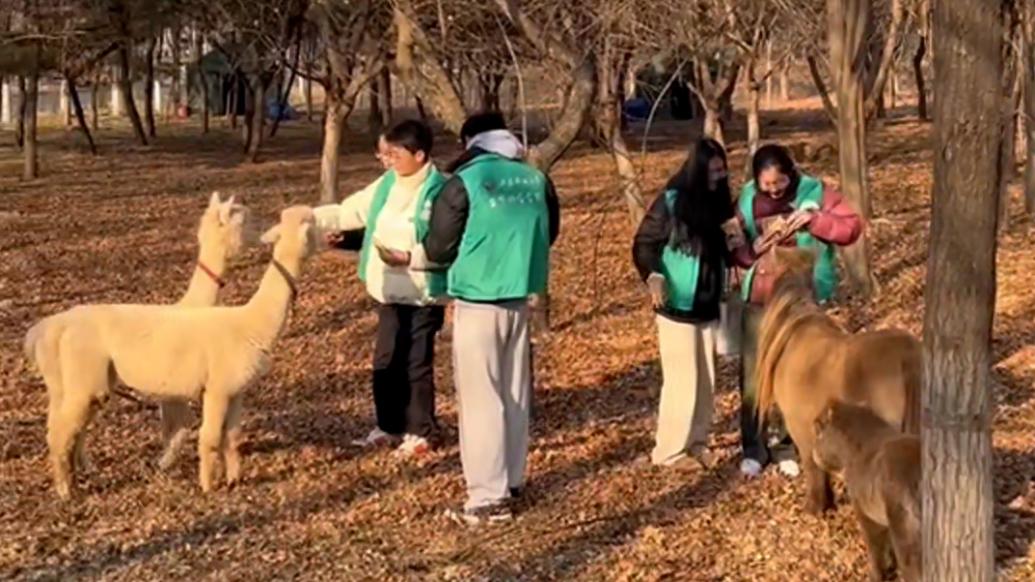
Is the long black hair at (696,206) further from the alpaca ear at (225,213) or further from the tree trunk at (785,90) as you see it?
the tree trunk at (785,90)

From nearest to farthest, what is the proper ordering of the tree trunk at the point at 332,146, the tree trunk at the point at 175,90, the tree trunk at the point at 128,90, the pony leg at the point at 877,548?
the pony leg at the point at 877,548 < the tree trunk at the point at 332,146 < the tree trunk at the point at 128,90 < the tree trunk at the point at 175,90

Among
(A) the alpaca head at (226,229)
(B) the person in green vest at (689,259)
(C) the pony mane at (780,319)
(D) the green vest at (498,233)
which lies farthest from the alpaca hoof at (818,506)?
(A) the alpaca head at (226,229)

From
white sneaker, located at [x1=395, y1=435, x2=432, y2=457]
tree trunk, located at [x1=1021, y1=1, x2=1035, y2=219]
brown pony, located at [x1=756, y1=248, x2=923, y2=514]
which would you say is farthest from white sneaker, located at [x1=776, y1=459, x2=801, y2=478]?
tree trunk, located at [x1=1021, y1=1, x2=1035, y2=219]

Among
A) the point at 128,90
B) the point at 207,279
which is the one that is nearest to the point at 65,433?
the point at 207,279

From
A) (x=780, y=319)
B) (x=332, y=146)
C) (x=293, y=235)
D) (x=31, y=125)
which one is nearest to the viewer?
(x=780, y=319)

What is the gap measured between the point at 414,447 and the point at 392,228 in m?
1.12

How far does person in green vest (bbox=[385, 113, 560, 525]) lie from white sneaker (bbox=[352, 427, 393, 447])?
1429 millimetres

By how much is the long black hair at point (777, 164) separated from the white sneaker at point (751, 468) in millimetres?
1288

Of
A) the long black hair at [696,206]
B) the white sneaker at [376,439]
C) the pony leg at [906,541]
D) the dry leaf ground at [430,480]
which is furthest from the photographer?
the white sneaker at [376,439]

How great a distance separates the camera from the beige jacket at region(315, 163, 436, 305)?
7266 millimetres

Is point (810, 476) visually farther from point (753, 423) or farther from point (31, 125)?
point (31, 125)

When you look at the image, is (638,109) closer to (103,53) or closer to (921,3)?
(103,53)

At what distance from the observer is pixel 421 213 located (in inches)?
274

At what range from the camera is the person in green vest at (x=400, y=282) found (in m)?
7.23
